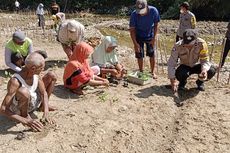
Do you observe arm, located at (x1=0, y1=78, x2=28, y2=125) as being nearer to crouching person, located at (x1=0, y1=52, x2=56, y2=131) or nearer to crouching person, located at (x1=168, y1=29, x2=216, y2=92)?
crouching person, located at (x1=0, y1=52, x2=56, y2=131)

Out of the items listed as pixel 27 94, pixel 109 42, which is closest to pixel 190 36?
pixel 109 42

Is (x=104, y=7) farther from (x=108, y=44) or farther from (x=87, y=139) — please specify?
(x=87, y=139)

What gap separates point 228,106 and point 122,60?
3.99 metres

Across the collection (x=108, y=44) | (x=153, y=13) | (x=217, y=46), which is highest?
(x=153, y=13)

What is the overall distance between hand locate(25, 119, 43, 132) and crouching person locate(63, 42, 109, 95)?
1.41 meters

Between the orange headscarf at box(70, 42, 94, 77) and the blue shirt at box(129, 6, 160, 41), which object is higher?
the blue shirt at box(129, 6, 160, 41)

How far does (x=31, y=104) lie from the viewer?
5520 mm

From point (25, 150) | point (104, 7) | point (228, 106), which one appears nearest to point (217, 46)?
point (228, 106)

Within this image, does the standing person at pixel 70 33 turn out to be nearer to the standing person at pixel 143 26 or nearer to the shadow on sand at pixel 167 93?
the standing person at pixel 143 26

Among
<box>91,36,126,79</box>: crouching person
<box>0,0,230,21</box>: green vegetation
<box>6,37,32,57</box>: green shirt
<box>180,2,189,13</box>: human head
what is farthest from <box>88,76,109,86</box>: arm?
<box>0,0,230,21</box>: green vegetation

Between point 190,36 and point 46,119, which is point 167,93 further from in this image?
point 46,119

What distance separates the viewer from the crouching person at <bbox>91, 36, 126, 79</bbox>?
7.25 metres

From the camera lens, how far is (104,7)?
32.8m

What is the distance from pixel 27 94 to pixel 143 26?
3.16 metres
